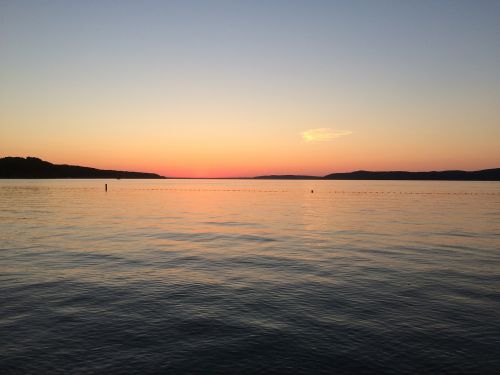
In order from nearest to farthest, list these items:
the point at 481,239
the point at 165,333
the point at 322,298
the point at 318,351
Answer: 1. the point at 318,351
2. the point at 165,333
3. the point at 322,298
4. the point at 481,239

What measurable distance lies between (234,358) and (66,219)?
2021 inches

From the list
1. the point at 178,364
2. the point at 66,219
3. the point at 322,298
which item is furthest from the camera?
the point at 66,219

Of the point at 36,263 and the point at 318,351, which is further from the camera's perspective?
the point at 36,263

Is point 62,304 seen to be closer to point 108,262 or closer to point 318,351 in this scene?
point 108,262

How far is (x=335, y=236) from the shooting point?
42.9 m

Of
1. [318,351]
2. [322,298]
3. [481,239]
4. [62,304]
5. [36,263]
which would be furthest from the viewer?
[481,239]

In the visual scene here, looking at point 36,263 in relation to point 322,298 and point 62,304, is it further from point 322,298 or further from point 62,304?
point 322,298

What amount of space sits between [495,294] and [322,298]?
9350 millimetres

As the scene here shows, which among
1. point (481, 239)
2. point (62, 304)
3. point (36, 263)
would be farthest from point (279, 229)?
point (62, 304)

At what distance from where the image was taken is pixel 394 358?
41.2ft

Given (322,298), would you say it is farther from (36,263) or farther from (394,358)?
(36,263)

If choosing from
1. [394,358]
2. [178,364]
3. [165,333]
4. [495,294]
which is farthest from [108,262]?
[495,294]

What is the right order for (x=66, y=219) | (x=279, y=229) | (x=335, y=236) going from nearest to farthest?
(x=335, y=236)
(x=279, y=229)
(x=66, y=219)

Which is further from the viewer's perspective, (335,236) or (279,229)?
(279,229)
